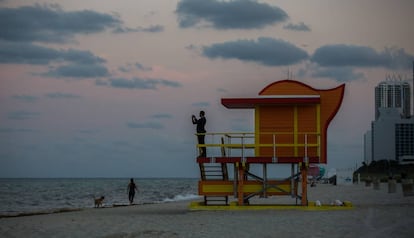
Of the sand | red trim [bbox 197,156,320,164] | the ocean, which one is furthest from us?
the ocean

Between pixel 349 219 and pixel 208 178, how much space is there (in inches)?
310

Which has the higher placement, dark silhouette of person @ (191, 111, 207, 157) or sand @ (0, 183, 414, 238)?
dark silhouette of person @ (191, 111, 207, 157)

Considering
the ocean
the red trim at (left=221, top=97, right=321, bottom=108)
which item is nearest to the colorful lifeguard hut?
the red trim at (left=221, top=97, right=321, bottom=108)

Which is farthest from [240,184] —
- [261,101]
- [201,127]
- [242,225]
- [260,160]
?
[242,225]

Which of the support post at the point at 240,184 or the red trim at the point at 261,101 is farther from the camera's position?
the support post at the point at 240,184

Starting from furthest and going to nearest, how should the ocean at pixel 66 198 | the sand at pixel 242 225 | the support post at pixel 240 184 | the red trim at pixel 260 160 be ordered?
the ocean at pixel 66 198 → the support post at pixel 240 184 → the red trim at pixel 260 160 → the sand at pixel 242 225

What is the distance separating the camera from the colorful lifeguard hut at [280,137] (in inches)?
1040

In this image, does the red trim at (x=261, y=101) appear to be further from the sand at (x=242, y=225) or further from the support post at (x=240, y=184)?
the sand at (x=242, y=225)

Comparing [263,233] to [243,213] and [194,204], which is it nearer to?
[243,213]

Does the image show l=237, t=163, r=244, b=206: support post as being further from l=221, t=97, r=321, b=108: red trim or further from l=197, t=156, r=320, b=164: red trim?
l=221, t=97, r=321, b=108: red trim

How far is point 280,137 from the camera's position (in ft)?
87.9

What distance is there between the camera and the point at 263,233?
18.0 metres

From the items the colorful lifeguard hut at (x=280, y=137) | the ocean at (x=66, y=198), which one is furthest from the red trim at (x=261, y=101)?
the ocean at (x=66, y=198)

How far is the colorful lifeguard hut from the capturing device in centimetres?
2641
